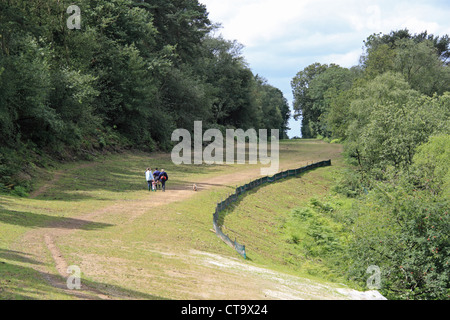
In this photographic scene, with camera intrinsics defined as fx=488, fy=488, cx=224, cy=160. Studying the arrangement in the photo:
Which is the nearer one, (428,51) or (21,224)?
(21,224)

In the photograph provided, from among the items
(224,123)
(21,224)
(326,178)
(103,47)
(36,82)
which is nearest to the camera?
(21,224)

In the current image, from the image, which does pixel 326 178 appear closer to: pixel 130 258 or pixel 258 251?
pixel 258 251

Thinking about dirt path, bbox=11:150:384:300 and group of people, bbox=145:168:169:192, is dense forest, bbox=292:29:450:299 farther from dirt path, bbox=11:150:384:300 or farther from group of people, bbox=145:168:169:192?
group of people, bbox=145:168:169:192

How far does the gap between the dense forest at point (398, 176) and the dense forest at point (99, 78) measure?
20153 millimetres

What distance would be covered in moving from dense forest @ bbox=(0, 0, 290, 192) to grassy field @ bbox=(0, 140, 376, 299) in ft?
11.5

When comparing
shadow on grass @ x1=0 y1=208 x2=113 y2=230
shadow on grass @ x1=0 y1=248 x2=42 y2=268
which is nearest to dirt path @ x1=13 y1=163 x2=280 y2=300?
shadow on grass @ x1=0 y1=208 x2=113 y2=230

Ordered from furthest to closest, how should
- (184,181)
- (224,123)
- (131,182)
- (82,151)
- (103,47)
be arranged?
1. (224,123)
2. (103,47)
3. (82,151)
4. (184,181)
5. (131,182)

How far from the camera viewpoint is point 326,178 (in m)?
56.8

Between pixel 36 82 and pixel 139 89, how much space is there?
20.3 metres

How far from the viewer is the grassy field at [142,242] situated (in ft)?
47.6

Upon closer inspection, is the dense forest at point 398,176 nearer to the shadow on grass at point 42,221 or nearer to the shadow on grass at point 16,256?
the shadow on grass at point 42,221

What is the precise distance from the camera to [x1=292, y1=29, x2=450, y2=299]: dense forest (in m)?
23.0

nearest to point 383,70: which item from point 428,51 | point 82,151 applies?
point 428,51

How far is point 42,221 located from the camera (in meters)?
22.3
